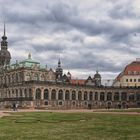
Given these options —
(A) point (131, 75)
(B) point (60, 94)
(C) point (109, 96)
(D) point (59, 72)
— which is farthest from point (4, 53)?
(A) point (131, 75)

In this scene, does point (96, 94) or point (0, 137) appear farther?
point (96, 94)

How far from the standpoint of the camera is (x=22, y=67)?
149000mm

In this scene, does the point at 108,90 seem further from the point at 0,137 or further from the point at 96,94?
the point at 0,137

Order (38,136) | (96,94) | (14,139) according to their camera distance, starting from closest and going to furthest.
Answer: (14,139) → (38,136) → (96,94)

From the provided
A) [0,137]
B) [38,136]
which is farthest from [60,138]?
[0,137]

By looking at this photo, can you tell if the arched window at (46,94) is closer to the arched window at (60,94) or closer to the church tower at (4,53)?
the arched window at (60,94)

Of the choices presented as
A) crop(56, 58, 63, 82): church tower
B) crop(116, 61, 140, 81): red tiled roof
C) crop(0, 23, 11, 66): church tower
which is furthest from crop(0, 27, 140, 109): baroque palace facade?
crop(56, 58, 63, 82): church tower

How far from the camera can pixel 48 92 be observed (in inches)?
5502

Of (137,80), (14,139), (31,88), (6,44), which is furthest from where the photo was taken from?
(6,44)

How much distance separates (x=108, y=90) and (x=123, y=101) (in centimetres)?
841

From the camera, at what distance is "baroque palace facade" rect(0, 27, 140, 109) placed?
449 feet

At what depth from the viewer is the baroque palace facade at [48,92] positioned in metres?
137

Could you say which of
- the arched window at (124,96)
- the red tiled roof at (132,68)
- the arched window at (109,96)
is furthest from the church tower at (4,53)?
the arched window at (124,96)

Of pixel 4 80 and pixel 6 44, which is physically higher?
pixel 6 44
